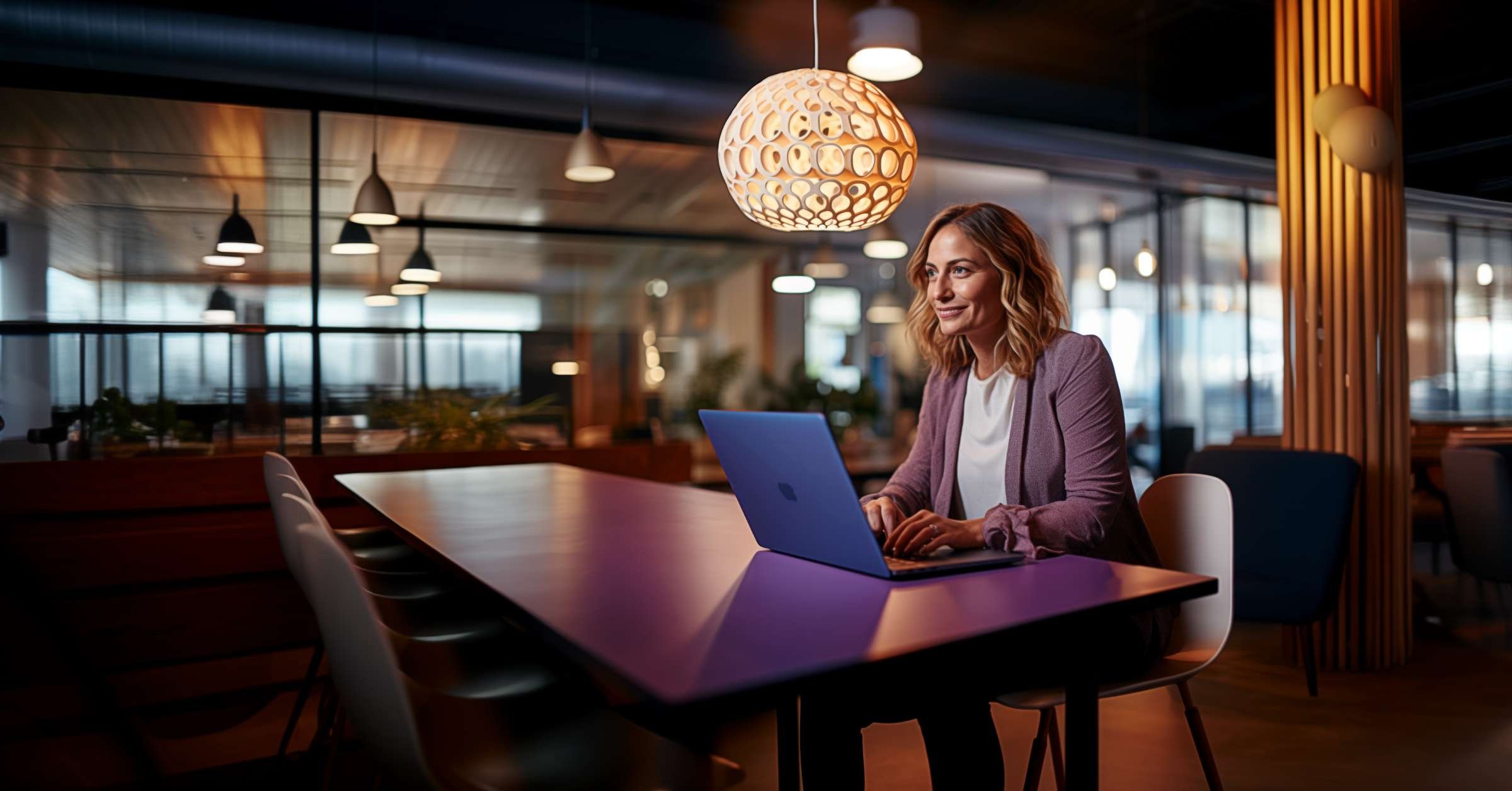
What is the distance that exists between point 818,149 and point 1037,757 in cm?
131

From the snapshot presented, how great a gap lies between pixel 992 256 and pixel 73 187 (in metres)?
4.37

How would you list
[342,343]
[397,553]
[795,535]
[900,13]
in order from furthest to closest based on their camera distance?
[342,343], [900,13], [397,553], [795,535]

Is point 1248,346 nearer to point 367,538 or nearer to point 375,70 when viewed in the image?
point 375,70

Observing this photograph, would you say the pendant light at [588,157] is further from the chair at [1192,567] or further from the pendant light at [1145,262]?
the pendant light at [1145,262]

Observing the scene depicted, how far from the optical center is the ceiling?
468 centimetres

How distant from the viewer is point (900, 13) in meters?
4.19

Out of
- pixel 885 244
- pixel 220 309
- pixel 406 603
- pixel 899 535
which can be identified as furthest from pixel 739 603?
pixel 885 244

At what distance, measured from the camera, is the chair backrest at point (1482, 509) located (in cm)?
381

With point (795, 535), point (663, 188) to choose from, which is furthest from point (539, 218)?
point (795, 535)

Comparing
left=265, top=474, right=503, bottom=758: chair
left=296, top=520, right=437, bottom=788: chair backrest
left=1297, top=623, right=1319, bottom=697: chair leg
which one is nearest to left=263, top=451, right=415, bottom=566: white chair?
left=265, top=474, right=503, bottom=758: chair

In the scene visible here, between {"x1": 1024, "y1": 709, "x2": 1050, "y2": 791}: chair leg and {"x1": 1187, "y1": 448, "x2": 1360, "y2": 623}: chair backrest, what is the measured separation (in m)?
1.21

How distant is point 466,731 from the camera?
1580mm

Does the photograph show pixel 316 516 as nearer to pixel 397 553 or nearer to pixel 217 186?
pixel 397 553

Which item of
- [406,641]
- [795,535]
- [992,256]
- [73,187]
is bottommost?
[406,641]
